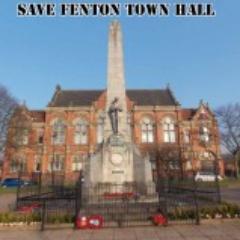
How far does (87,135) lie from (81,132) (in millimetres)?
1044

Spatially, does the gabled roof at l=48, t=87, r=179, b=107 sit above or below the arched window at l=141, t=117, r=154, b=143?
above

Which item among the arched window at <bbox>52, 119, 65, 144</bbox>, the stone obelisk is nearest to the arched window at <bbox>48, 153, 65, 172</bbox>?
the arched window at <bbox>52, 119, 65, 144</bbox>

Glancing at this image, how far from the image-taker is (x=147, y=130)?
158 ft

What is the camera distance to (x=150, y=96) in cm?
5172

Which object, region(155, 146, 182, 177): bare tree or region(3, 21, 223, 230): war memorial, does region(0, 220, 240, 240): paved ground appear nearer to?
region(3, 21, 223, 230): war memorial

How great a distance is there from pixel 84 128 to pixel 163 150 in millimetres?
12296

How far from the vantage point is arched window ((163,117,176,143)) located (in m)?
47.6

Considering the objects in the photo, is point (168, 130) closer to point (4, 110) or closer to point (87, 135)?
point (87, 135)

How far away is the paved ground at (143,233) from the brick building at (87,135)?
34.3m

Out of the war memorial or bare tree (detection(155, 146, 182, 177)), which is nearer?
bare tree (detection(155, 146, 182, 177))

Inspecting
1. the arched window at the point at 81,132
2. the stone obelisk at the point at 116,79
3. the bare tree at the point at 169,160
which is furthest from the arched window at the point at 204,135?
the stone obelisk at the point at 116,79

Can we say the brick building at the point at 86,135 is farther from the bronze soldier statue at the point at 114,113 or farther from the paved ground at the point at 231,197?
the bronze soldier statue at the point at 114,113

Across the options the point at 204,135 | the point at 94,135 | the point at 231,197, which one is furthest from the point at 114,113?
the point at 204,135

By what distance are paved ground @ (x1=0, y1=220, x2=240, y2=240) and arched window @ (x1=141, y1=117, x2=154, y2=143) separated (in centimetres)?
3604
